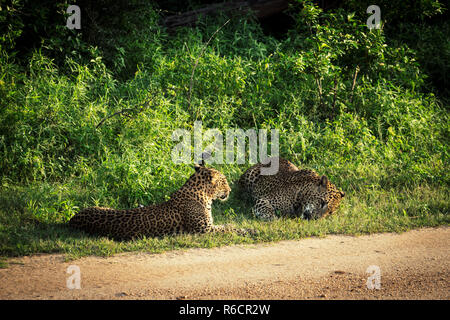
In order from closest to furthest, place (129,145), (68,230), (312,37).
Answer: (68,230) → (129,145) → (312,37)

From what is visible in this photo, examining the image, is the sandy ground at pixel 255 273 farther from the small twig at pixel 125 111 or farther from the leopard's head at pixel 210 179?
the small twig at pixel 125 111

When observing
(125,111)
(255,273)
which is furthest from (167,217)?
(125,111)

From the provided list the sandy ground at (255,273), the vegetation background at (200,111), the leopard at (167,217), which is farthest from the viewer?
the vegetation background at (200,111)

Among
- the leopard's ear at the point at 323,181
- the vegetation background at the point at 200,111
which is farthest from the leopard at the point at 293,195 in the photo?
the vegetation background at the point at 200,111

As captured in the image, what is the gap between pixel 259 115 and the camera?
1062 centimetres

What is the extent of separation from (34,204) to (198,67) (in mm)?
4818

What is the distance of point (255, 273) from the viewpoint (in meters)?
5.71

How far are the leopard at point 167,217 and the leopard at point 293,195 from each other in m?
0.95

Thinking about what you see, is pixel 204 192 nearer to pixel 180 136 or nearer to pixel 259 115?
pixel 180 136

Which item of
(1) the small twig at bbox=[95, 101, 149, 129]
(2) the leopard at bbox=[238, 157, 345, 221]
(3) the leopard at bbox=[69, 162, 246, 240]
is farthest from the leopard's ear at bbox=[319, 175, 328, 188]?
(1) the small twig at bbox=[95, 101, 149, 129]

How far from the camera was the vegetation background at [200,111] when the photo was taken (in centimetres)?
759

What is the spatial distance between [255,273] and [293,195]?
235 cm

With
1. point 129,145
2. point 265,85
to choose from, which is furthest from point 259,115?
point 129,145

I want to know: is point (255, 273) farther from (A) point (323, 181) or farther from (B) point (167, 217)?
(A) point (323, 181)
